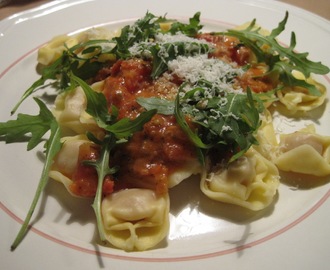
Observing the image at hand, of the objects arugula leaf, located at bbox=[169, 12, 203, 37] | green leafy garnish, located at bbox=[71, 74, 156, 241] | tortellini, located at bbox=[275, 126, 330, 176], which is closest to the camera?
green leafy garnish, located at bbox=[71, 74, 156, 241]

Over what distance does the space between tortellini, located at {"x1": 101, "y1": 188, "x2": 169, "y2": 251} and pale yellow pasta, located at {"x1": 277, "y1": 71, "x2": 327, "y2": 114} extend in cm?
183

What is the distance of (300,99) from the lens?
4051 millimetres

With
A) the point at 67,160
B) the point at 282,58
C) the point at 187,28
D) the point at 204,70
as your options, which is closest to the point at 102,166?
the point at 67,160

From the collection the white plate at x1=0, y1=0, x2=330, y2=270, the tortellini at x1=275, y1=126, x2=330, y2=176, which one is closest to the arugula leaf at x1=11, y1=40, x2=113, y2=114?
the white plate at x1=0, y1=0, x2=330, y2=270

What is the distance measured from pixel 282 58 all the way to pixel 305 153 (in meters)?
1.49

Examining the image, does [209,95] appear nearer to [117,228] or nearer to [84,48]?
[117,228]

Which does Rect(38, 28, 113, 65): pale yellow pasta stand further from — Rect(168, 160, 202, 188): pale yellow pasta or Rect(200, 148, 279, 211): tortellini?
Rect(200, 148, 279, 211): tortellini

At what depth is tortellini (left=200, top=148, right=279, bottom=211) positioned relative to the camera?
122 inches

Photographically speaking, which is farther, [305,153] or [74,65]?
[74,65]

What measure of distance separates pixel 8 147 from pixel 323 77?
3.47 meters

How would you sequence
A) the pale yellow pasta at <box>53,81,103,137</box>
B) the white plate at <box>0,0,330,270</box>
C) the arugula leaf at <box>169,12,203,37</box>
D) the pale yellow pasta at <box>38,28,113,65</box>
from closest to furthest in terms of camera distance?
1. the white plate at <box>0,0,330,270</box>
2. the pale yellow pasta at <box>53,81,103,137</box>
3. the arugula leaf at <box>169,12,203,37</box>
4. the pale yellow pasta at <box>38,28,113,65</box>

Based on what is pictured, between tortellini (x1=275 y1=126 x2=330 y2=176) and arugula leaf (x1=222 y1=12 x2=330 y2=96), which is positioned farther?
arugula leaf (x1=222 y1=12 x2=330 y2=96)

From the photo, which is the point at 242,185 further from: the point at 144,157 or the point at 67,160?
the point at 67,160

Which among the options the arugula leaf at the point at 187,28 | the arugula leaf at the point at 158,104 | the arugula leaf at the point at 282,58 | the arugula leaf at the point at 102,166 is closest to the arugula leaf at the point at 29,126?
the arugula leaf at the point at 102,166
